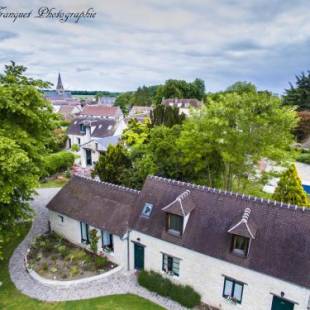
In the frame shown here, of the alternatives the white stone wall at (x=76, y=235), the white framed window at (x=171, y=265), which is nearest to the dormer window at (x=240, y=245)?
the white framed window at (x=171, y=265)

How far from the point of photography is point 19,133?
14969 mm

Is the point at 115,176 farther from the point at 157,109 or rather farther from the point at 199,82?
the point at 199,82

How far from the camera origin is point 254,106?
1848 cm

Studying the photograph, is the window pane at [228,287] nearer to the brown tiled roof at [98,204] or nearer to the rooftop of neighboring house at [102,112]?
the brown tiled roof at [98,204]

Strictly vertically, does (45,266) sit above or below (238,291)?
below

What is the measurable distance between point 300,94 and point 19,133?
216 ft

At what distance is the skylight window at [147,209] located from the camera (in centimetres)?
1596

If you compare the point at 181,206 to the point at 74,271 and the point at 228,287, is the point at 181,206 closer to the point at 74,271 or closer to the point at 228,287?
the point at 228,287

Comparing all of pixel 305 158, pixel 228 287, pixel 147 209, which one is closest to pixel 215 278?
pixel 228 287

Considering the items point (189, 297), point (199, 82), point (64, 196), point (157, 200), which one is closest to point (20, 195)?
point (64, 196)

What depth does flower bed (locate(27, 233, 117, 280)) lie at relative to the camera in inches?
634

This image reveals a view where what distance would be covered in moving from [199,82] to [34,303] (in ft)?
357

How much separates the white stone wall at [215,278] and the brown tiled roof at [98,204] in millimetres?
1523

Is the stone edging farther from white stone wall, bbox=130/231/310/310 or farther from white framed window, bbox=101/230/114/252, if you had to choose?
white stone wall, bbox=130/231/310/310
